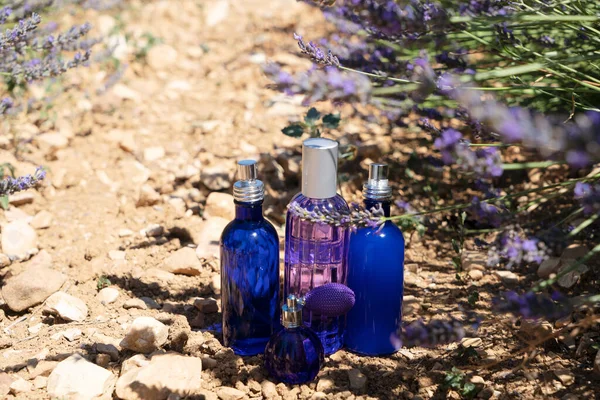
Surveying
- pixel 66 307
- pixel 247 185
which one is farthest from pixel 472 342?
pixel 66 307

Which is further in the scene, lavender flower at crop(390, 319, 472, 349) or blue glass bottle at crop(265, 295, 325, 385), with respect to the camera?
blue glass bottle at crop(265, 295, 325, 385)

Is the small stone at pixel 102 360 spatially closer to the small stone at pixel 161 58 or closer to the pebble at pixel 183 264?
the pebble at pixel 183 264

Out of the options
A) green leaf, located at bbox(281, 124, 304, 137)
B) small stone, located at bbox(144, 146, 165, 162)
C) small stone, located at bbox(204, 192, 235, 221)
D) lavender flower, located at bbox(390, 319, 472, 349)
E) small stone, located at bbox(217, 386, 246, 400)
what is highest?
green leaf, located at bbox(281, 124, 304, 137)

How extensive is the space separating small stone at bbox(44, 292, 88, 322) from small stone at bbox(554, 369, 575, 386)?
1268mm

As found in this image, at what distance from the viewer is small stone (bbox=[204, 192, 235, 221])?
2646 millimetres

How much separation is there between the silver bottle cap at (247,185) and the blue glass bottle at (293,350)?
10.7 inches

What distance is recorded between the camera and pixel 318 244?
1.97 metres

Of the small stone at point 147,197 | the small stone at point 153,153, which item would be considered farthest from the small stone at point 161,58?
the small stone at point 147,197

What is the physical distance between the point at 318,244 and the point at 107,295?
68 cm

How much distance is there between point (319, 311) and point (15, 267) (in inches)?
41.1

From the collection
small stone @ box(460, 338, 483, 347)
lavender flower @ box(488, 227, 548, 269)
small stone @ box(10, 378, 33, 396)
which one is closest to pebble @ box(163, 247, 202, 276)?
small stone @ box(10, 378, 33, 396)

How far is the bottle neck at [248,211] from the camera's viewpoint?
192 cm

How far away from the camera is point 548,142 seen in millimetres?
1232

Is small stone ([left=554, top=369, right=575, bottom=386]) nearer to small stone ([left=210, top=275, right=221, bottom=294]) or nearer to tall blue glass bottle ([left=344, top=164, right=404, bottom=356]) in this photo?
tall blue glass bottle ([left=344, top=164, right=404, bottom=356])
